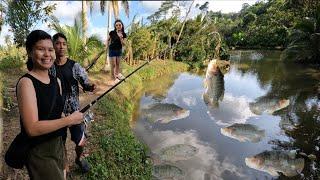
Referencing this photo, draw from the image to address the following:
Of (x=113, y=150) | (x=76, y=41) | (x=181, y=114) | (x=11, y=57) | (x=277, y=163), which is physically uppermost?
(x=76, y=41)

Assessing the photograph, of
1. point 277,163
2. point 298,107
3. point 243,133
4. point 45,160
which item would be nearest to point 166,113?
point 243,133

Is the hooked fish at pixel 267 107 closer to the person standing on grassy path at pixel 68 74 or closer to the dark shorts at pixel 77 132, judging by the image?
the dark shorts at pixel 77 132

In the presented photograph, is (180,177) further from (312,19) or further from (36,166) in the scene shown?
(312,19)

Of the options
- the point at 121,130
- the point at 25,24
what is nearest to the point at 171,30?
the point at 25,24

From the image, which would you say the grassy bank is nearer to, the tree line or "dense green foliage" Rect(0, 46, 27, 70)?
the tree line

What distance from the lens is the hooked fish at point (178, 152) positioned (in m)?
8.23

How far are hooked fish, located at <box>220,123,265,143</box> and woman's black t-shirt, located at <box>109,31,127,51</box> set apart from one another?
143 inches

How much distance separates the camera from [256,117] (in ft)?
40.0

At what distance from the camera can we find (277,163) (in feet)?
25.5

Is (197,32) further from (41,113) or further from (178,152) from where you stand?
(41,113)

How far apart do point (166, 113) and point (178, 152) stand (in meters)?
2.11

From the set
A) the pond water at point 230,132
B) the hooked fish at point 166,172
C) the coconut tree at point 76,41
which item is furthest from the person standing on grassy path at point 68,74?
the coconut tree at point 76,41

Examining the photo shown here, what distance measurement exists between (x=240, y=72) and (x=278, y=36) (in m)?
21.3

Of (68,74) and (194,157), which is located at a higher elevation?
(68,74)
